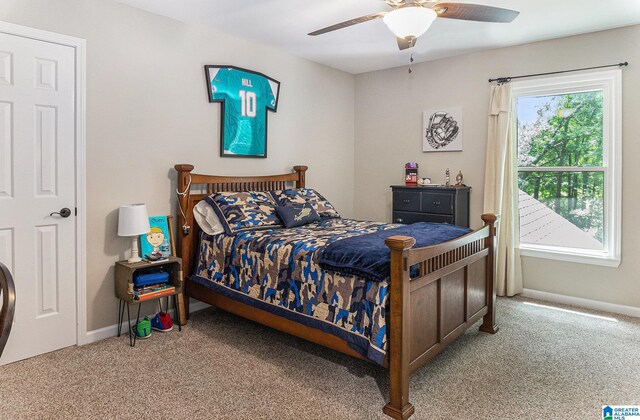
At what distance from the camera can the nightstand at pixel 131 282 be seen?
312 cm

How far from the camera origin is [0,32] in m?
2.67

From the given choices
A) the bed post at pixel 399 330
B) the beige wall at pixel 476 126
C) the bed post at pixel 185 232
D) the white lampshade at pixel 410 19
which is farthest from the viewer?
the beige wall at pixel 476 126

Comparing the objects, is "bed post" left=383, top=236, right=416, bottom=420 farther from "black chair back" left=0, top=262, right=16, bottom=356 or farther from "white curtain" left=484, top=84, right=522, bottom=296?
"white curtain" left=484, top=84, right=522, bottom=296

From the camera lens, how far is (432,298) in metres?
2.51

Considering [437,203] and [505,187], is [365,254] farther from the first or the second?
[505,187]

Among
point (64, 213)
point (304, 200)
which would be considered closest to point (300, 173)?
point (304, 200)

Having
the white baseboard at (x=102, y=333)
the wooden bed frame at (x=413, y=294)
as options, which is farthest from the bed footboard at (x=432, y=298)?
the white baseboard at (x=102, y=333)

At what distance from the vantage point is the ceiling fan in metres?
2.30

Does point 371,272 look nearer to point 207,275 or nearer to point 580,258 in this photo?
point 207,275

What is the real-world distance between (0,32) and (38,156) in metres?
0.80

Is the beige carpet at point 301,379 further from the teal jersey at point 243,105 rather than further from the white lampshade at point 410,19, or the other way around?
the white lampshade at point 410,19

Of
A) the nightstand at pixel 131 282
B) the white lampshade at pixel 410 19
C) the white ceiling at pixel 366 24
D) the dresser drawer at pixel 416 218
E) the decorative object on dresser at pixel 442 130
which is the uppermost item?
the white ceiling at pixel 366 24
